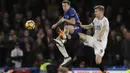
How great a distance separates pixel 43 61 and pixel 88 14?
3429 mm

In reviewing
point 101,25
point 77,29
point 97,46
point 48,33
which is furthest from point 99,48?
point 48,33

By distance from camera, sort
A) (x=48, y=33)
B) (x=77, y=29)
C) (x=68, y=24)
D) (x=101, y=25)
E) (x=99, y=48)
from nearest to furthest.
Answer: (x=101, y=25) < (x=99, y=48) < (x=68, y=24) < (x=77, y=29) < (x=48, y=33)

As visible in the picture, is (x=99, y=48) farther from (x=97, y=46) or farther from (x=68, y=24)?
(x=68, y=24)

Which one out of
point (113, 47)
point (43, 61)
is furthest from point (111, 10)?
point (43, 61)

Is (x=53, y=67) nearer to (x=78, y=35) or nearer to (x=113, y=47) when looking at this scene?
(x=78, y=35)

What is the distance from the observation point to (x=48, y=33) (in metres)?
22.8

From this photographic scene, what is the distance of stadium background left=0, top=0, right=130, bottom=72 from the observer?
2194cm

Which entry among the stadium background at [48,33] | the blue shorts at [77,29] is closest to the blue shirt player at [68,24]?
the blue shorts at [77,29]

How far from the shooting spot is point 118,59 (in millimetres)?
21797

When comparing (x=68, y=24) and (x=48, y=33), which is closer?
(x=68, y=24)

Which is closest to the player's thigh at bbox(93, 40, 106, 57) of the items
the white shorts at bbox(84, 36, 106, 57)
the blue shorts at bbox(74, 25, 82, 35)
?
the white shorts at bbox(84, 36, 106, 57)

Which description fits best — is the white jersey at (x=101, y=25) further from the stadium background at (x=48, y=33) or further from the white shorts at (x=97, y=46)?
the stadium background at (x=48, y=33)

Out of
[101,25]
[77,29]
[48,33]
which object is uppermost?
[101,25]

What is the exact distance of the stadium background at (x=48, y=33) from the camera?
21.9 meters
